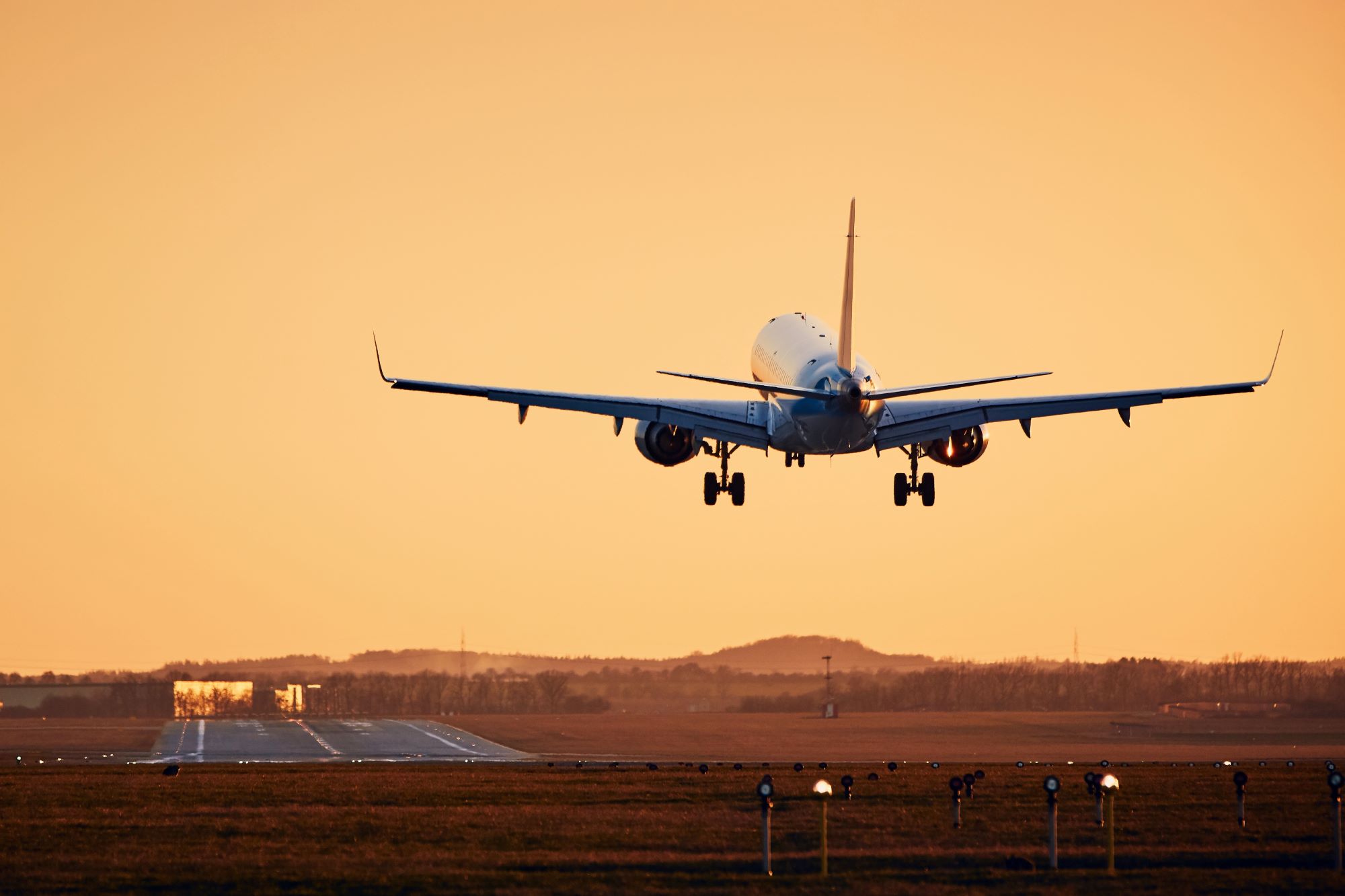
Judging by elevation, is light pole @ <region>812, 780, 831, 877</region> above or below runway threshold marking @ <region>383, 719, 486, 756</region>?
above

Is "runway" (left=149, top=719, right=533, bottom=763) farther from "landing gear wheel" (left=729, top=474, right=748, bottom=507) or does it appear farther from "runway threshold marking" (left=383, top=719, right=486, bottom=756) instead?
"landing gear wheel" (left=729, top=474, right=748, bottom=507)

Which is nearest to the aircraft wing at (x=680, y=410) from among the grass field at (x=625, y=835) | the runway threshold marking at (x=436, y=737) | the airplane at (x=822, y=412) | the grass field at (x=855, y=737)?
the airplane at (x=822, y=412)

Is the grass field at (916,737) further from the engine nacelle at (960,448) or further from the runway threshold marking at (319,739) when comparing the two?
the engine nacelle at (960,448)

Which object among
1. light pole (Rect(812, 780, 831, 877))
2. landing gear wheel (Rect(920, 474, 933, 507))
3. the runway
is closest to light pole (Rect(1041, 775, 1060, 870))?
light pole (Rect(812, 780, 831, 877))

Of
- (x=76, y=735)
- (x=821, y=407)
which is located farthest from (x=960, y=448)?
(x=76, y=735)

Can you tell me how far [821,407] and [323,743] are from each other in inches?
2346

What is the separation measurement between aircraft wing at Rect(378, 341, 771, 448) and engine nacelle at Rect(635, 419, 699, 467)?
167 inches

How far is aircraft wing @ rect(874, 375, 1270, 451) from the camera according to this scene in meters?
66.0

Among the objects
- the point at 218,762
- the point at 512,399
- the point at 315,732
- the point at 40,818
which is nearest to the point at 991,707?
the point at 315,732

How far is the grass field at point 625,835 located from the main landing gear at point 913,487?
12.5 metres

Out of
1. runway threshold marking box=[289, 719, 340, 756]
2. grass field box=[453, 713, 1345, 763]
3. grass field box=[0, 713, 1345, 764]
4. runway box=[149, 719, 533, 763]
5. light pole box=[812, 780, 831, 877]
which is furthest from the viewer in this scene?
runway threshold marking box=[289, 719, 340, 756]

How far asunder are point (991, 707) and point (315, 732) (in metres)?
77.7

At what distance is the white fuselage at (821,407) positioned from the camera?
203 feet

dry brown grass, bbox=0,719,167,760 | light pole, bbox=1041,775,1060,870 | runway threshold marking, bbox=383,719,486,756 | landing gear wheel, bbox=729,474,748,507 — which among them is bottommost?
dry brown grass, bbox=0,719,167,760
